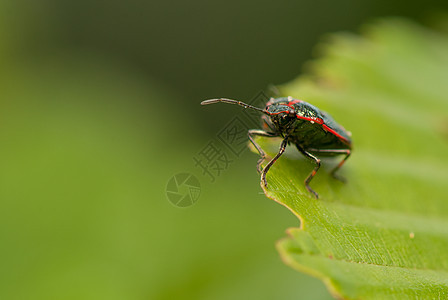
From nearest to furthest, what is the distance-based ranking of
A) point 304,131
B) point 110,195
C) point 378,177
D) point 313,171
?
point 313,171
point 304,131
point 378,177
point 110,195

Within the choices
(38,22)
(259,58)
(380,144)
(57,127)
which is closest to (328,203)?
(380,144)

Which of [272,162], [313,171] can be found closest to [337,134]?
[313,171]

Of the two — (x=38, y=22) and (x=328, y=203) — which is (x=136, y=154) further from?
(x=38, y=22)

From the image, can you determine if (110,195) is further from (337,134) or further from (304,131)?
(337,134)

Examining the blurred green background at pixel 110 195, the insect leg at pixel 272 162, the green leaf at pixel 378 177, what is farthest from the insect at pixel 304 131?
the blurred green background at pixel 110 195

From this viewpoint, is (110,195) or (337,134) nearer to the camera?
(337,134)

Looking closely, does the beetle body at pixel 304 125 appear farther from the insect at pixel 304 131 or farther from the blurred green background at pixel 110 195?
the blurred green background at pixel 110 195
